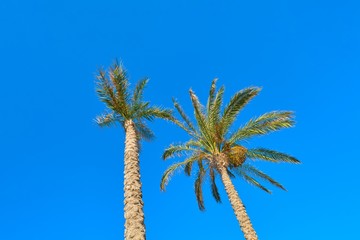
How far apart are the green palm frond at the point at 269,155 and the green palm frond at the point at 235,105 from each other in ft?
6.67

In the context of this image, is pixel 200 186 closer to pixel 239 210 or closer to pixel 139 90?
pixel 239 210

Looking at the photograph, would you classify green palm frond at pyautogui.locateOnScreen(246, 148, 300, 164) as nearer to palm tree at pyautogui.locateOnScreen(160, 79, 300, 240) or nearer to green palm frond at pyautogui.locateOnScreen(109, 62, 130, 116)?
palm tree at pyautogui.locateOnScreen(160, 79, 300, 240)

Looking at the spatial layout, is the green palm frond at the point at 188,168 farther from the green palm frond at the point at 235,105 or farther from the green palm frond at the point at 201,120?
the green palm frond at the point at 235,105

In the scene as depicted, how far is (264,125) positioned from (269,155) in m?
1.86

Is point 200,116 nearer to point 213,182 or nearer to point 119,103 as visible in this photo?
point 213,182

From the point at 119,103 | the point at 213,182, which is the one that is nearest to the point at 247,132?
the point at 213,182

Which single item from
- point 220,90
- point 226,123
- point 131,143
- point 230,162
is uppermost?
point 220,90

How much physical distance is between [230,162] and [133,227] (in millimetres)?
8766

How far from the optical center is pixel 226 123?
15984 millimetres

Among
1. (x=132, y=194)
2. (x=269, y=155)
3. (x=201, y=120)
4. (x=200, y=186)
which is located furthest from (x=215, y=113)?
(x=132, y=194)

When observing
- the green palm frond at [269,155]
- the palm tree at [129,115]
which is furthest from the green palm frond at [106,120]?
the green palm frond at [269,155]

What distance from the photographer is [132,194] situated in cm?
894

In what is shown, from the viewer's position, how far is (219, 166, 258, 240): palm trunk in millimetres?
12677

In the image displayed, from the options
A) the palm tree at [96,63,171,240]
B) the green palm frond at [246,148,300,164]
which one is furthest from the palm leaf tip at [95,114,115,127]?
the green palm frond at [246,148,300,164]
